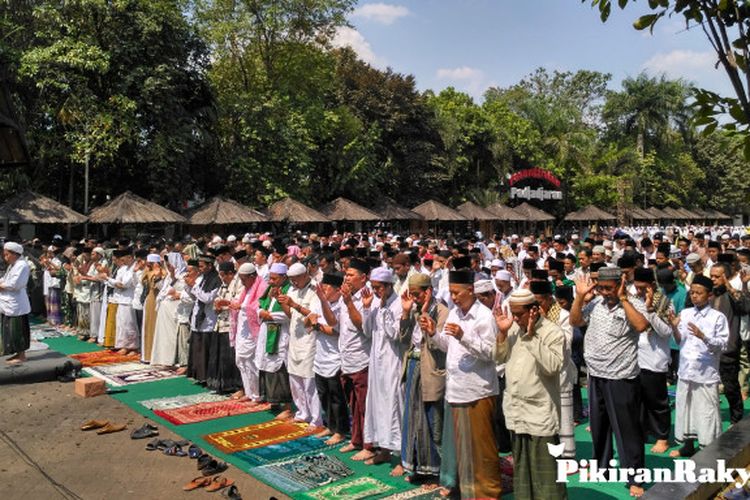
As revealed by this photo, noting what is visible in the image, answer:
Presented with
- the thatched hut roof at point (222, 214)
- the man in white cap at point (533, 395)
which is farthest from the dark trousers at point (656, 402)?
the thatched hut roof at point (222, 214)

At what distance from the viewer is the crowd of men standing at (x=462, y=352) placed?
14.0 feet

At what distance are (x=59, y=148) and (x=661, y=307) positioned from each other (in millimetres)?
18007

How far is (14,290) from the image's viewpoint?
8.23 meters

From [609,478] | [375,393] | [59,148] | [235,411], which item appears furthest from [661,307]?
[59,148]

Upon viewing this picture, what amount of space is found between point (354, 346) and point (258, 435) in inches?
55.8

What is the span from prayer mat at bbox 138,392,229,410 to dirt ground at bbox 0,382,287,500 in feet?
0.92

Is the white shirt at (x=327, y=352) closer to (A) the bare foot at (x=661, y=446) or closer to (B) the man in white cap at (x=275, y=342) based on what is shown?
(B) the man in white cap at (x=275, y=342)

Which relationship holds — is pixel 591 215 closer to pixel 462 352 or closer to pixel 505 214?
pixel 505 214

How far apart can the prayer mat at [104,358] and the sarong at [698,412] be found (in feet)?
24.6

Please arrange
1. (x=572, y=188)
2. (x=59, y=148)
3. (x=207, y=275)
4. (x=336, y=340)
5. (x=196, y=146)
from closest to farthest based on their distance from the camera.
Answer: (x=336, y=340)
(x=207, y=275)
(x=59, y=148)
(x=196, y=146)
(x=572, y=188)

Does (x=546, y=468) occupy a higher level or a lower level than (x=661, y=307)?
lower

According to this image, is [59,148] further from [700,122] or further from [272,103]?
[700,122]

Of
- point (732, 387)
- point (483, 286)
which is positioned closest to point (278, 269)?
point (483, 286)

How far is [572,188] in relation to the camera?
118ft
